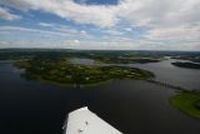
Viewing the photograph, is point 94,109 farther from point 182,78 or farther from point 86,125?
point 182,78

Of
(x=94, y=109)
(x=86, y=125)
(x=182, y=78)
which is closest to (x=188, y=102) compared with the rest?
(x=94, y=109)

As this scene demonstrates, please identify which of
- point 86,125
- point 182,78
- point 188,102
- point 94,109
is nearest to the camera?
point 86,125

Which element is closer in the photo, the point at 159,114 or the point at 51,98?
the point at 159,114

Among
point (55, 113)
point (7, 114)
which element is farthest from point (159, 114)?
point (7, 114)

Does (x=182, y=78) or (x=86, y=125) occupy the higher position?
(x=86, y=125)

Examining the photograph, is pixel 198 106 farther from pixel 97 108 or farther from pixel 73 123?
pixel 73 123

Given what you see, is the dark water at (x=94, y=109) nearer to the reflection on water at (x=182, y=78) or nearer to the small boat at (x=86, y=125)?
the small boat at (x=86, y=125)

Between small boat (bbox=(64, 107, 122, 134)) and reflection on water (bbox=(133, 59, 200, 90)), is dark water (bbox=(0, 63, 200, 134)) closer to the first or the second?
small boat (bbox=(64, 107, 122, 134))
